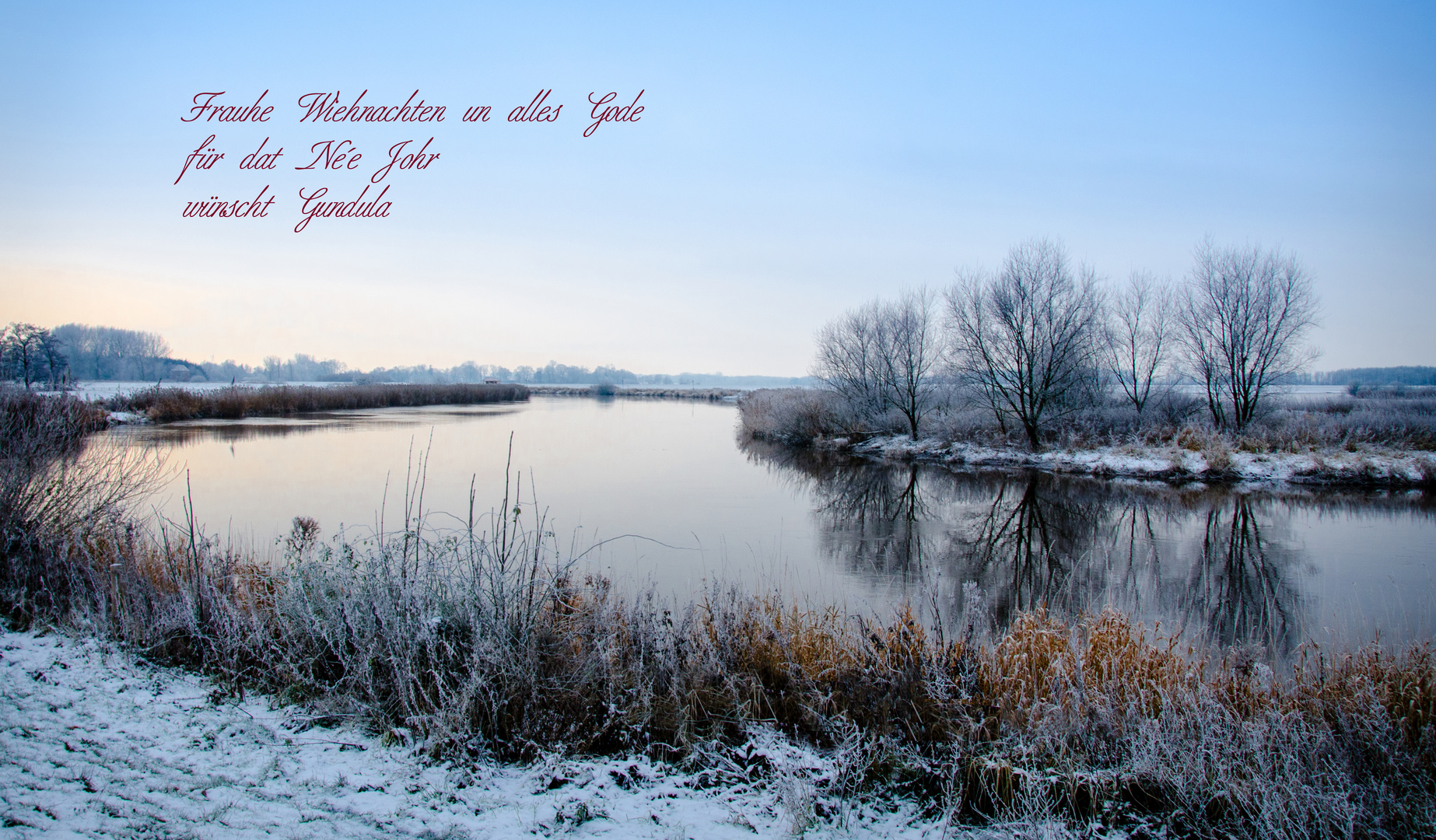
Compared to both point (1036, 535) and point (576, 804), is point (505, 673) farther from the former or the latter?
point (1036, 535)

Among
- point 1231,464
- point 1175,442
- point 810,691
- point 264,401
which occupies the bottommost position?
point 810,691

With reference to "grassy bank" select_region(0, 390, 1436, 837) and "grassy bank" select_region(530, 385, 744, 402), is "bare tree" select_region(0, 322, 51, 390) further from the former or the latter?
"grassy bank" select_region(530, 385, 744, 402)

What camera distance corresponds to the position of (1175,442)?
66.3 ft

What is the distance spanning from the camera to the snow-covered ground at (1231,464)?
16719 millimetres

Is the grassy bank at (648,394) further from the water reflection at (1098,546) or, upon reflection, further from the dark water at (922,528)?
the water reflection at (1098,546)

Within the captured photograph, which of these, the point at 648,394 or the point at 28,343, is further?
the point at 648,394

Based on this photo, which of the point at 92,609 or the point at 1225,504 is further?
the point at 1225,504

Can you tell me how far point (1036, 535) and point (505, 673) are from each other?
10250 mm

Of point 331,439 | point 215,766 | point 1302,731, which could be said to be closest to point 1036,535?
point 1302,731

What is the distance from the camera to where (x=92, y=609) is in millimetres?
5199

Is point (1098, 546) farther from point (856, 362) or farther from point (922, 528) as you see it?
point (856, 362)

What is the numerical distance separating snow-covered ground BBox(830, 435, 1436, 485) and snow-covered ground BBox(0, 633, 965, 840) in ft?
61.5

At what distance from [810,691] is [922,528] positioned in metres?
8.35

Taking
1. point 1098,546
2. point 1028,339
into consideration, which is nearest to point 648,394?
point 1028,339
